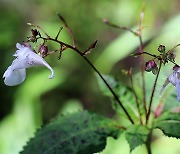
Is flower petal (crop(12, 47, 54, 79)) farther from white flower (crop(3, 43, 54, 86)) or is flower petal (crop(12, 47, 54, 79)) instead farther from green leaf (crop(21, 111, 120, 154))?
green leaf (crop(21, 111, 120, 154))

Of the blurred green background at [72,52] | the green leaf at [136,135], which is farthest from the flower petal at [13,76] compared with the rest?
the blurred green background at [72,52]

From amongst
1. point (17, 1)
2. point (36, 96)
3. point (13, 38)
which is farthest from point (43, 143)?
point (17, 1)

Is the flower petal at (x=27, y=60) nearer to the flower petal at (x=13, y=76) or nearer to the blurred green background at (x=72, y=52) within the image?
the flower petal at (x=13, y=76)

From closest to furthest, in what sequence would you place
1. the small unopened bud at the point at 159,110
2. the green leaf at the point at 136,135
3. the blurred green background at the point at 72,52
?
the green leaf at the point at 136,135 < the small unopened bud at the point at 159,110 < the blurred green background at the point at 72,52

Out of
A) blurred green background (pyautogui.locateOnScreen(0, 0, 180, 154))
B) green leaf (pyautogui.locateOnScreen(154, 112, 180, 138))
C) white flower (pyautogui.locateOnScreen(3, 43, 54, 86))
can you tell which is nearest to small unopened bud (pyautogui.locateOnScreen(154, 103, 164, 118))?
green leaf (pyautogui.locateOnScreen(154, 112, 180, 138))

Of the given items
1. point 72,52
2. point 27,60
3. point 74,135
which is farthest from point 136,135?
point 72,52

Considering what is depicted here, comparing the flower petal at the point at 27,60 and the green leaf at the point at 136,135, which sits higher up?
the flower petal at the point at 27,60
